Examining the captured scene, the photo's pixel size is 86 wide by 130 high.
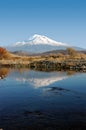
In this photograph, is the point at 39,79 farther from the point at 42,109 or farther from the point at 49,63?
the point at 49,63

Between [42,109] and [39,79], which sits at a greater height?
[39,79]

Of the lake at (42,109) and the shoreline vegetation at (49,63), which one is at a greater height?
the shoreline vegetation at (49,63)

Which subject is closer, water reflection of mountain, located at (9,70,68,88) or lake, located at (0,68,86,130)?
lake, located at (0,68,86,130)

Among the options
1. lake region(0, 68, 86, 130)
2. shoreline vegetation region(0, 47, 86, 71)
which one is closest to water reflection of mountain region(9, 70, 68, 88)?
→ lake region(0, 68, 86, 130)

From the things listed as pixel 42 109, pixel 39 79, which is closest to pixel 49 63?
pixel 39 79

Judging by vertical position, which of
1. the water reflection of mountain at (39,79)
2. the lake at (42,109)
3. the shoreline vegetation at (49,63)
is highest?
the shoreline vegetation at (49,63)

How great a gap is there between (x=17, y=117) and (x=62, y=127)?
107 inches

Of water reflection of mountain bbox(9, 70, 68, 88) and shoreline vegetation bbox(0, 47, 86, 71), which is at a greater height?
shoreline vegetation bbox(0, 47, 86, 71)

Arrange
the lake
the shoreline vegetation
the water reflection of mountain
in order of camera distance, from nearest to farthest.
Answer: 1. the lake
2. the water reflection of mountain
3. the shoreline vegetation

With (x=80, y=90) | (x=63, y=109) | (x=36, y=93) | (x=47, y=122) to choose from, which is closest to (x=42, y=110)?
(x=63, y=109)

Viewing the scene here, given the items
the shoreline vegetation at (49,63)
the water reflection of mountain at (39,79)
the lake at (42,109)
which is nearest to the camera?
the lake at (42,109)

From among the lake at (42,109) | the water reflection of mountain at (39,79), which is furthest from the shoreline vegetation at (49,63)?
the lake at (42,109)

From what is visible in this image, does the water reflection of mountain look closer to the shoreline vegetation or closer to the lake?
the lake

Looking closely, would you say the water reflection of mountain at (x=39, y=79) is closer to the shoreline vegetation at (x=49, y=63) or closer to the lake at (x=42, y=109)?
the lake at (x=42, y=109)
